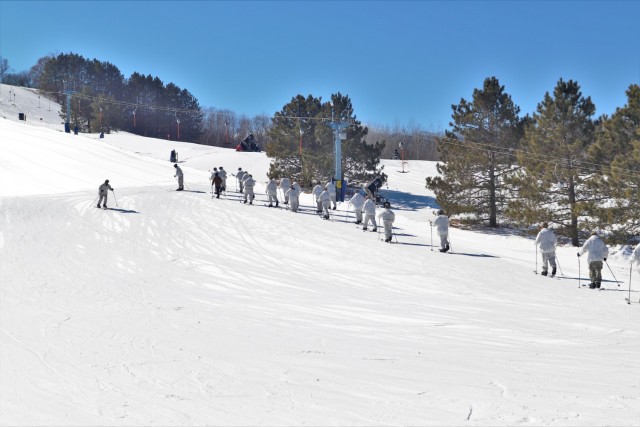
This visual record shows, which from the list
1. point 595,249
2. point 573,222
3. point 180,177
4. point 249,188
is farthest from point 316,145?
point 595,249

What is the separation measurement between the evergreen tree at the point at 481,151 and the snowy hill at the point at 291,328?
7.44 metres

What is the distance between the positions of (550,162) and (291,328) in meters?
21.8

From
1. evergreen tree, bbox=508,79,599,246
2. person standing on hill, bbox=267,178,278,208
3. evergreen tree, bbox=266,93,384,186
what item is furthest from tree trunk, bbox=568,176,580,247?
evergreen tree, bbox=266,93,384,186

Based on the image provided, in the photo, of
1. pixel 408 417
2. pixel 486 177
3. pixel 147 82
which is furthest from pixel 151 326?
pixel 147 82

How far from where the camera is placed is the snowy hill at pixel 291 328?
7.32m

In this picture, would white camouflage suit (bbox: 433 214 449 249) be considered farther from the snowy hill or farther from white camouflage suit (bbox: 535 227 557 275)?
white camouflage suit (bbox: 535 227 557 275)

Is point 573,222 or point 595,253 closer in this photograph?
point 595,253

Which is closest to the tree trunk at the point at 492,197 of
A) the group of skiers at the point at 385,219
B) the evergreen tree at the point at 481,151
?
the evergreen tree at the point at 481,151

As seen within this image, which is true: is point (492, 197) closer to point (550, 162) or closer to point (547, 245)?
point (550, 162)

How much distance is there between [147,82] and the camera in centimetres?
12812

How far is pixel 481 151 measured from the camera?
34.6 meters

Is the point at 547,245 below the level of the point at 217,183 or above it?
below

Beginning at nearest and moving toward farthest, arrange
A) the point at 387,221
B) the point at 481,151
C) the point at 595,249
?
the point at 595,249, the point at 387,221, the point at 481,151

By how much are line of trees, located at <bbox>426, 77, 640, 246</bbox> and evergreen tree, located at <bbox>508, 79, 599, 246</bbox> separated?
0.04 meters
